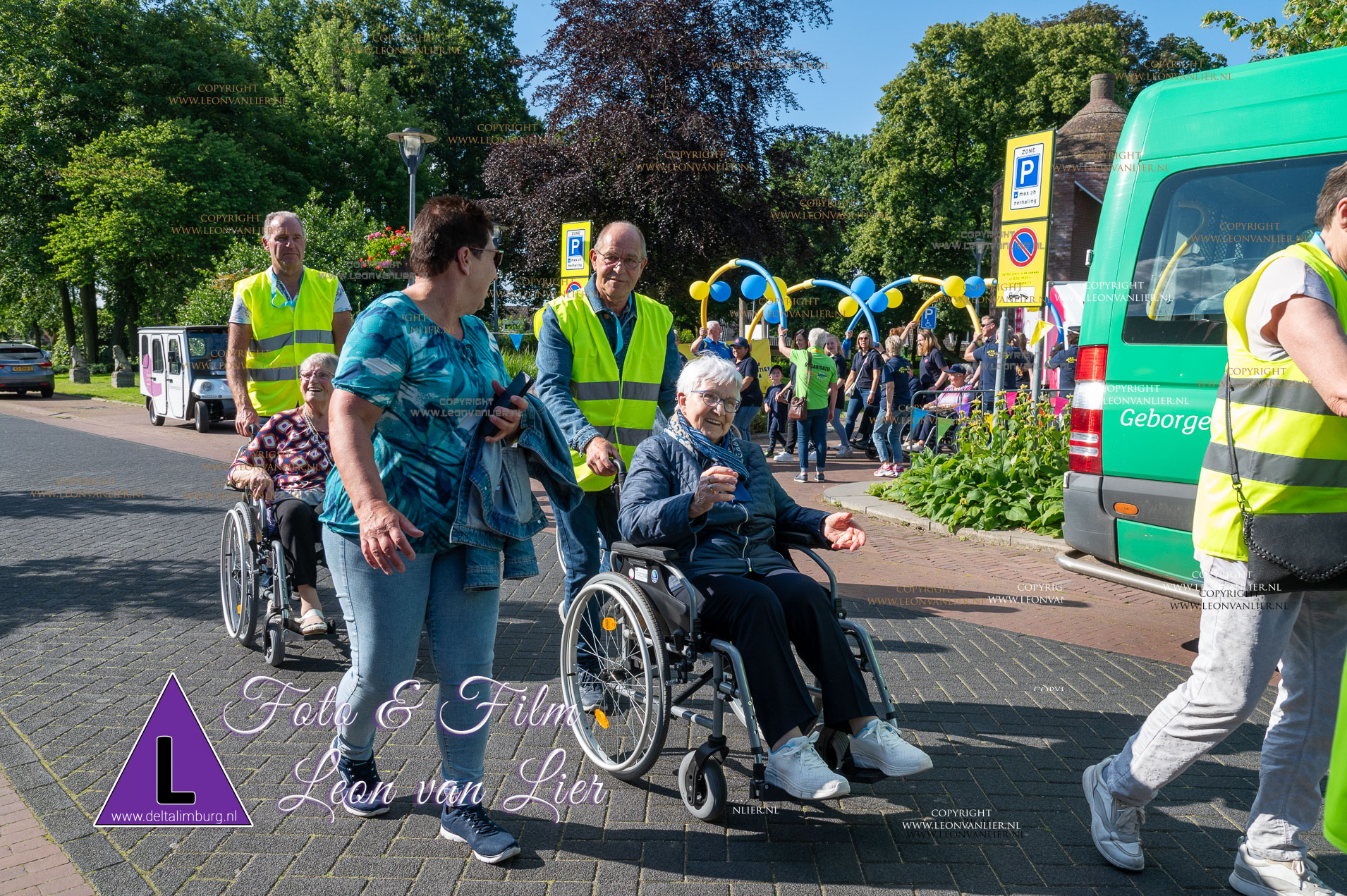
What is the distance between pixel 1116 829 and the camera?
2.94 meters

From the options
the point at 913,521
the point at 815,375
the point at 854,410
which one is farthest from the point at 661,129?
the point at 913,521

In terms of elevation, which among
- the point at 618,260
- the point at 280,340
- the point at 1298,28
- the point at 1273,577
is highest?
the point at 1298,28

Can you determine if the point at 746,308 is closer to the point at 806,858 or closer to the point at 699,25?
the point at 699,25

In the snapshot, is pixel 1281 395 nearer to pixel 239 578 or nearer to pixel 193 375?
pixel 239 578

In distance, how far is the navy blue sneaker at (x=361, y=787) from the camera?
313cm

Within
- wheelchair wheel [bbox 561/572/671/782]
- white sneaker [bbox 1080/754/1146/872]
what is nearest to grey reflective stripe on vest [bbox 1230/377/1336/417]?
white sneaker [bbox 1080/754/1146/872]

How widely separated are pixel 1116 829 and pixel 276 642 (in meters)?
3.60

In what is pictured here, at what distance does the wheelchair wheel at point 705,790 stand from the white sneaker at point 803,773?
0.17 meters

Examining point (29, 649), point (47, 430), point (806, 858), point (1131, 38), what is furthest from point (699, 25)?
point (1131, 38)

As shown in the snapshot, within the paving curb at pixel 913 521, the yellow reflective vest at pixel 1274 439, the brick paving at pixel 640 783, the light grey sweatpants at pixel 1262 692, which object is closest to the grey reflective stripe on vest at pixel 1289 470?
the yellow reflective vest at pixel 1274 439

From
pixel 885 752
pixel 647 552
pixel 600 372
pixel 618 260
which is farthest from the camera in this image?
pixel 600 372

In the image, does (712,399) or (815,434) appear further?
(815,434)

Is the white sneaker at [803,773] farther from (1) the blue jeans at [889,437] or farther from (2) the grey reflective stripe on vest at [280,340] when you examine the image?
(1) the blue jeans at [889,437]

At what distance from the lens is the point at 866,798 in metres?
3.43
